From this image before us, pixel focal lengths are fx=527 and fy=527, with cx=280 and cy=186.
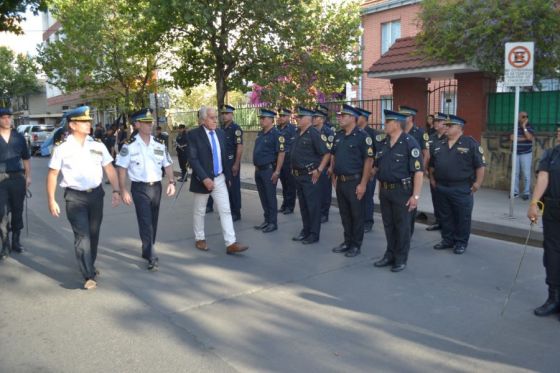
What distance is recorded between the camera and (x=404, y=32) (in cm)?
2150

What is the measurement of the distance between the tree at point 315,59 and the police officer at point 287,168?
5793 millimetres

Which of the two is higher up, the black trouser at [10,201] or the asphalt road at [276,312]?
the black trouser at [10,201]

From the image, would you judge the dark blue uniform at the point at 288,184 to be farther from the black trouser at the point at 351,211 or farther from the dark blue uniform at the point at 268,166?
the black trouser at the point at 351,211

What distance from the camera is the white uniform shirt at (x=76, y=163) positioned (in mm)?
5301

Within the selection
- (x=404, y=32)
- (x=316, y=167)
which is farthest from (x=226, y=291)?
(x=404, y=32)

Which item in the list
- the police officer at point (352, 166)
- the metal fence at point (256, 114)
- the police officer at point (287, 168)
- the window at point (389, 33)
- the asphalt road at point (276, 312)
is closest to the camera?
the asphalt road at point (276, 312)

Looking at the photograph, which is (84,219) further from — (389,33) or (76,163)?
(389,33)

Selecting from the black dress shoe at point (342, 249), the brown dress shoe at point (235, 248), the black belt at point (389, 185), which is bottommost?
the black dress shoe at point (342, 249)

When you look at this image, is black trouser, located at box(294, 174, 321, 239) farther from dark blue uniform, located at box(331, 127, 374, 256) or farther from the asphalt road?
dark blue uniform, located at box(331, 127, 374, 256)

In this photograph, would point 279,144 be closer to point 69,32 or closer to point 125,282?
point 125,282

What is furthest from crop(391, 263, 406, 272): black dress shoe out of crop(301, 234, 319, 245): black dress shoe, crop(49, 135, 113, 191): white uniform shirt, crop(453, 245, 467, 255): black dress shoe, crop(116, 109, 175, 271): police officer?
crop(49, 135, 113, 191): white uniform shirt

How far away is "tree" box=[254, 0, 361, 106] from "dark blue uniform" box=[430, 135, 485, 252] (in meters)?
8.71

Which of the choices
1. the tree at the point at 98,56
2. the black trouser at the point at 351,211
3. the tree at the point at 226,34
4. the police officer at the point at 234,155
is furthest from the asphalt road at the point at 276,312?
the tree at the point at 98,56

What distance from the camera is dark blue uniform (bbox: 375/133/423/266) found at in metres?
5.89
